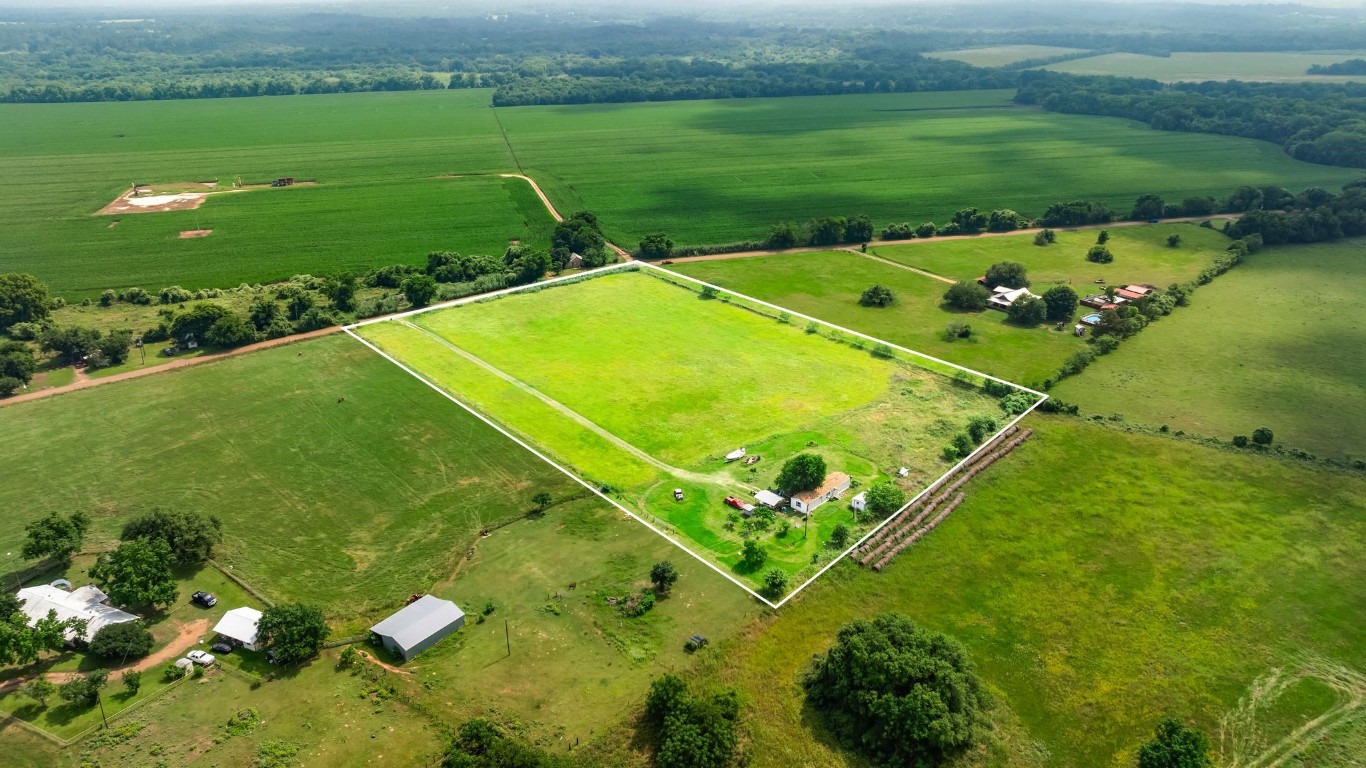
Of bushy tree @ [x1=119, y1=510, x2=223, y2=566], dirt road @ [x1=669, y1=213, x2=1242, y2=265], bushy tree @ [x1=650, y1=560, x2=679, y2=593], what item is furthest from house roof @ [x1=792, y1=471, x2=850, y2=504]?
dirt road @ [x1=669, y1=213, x2=1242, y2=265]

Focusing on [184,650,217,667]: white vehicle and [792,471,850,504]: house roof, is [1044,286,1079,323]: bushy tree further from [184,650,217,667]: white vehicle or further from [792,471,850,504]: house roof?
[184,650,217,667]: white vehicle

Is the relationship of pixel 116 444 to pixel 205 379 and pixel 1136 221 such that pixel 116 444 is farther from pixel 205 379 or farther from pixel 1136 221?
pixel 1136 221

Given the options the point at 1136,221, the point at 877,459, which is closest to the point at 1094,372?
the point at 877,459

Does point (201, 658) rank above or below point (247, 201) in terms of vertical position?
→ below

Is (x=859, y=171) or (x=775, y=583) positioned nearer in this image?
(x=775, y=583)

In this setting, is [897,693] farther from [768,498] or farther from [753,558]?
[768,498]

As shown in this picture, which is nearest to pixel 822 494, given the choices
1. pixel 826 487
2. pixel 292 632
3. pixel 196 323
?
pixel 826 487
